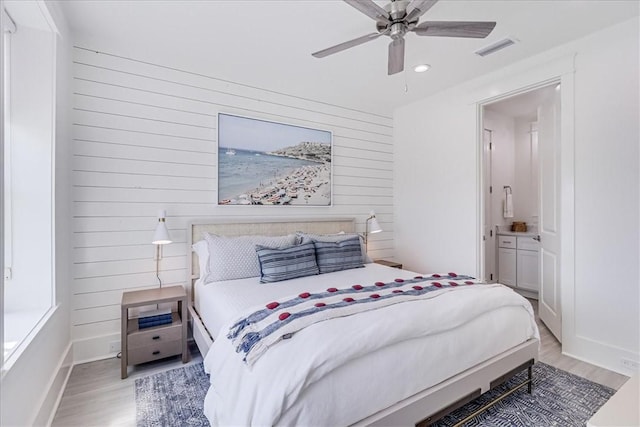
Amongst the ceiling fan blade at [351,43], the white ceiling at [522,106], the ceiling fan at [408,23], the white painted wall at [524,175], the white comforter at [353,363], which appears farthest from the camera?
the white painted wall at [524,175]

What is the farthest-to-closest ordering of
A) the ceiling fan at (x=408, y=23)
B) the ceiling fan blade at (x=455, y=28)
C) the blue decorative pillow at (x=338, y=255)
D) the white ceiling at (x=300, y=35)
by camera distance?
the blue decorative pillow at (x=338, y=255) → the white ceiling at (x=300, y=35) → the ceiling fan blade at (x=455, y=28) → the ceiling fan at (x=408, y=23)

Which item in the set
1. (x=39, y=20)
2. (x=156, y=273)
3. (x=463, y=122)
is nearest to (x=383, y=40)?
(x=463, y=122)

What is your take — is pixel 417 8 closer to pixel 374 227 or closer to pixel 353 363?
pixel 353 363

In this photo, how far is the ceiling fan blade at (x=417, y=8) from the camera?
1675mm

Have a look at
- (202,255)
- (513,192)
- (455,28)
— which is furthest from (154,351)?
(513,192)

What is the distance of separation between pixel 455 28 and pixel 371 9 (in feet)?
1.86

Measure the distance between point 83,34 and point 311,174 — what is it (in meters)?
2.40

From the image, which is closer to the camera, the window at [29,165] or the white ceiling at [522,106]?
the window at [29,165]

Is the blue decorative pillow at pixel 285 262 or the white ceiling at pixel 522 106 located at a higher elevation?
the white ceiling at pixel 522 106

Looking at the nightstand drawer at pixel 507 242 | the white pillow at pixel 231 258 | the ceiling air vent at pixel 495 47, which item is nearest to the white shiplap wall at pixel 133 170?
the white pillow at pixel 231 258

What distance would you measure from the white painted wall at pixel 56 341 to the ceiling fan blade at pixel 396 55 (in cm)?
217

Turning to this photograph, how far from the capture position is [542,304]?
11.4 ft

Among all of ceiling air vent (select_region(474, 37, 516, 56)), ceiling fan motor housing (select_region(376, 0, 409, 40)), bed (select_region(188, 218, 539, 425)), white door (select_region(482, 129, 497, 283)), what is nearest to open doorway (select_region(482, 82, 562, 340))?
white door (select_region(482, 129, 497, 283))

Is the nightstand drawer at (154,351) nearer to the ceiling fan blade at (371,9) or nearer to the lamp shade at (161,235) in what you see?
the lamp shade at (161,235)
